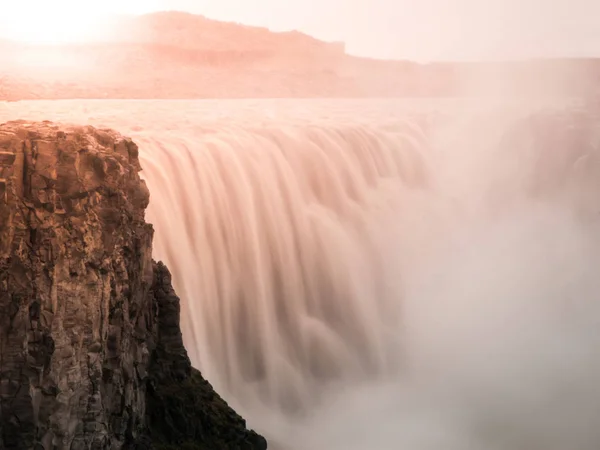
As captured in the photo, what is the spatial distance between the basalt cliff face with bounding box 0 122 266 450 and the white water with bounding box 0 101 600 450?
11.2ft

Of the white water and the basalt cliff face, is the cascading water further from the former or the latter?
the basalt cliff face

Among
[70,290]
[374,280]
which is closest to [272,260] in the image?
[374,280]

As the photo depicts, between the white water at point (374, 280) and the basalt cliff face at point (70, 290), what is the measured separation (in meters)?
3.42

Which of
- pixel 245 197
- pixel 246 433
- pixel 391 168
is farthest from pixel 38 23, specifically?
pixel 246 433

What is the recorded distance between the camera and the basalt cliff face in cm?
717

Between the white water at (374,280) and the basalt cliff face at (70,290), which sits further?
the white water at (374,280)

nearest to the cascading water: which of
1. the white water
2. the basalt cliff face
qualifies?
the white water

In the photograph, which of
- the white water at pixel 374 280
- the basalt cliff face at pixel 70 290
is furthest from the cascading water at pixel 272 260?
the basalt cliff face at pixel 70 290

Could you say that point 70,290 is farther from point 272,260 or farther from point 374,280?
point 374,280

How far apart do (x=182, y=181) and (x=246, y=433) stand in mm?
4707

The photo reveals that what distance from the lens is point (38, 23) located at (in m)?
37.8

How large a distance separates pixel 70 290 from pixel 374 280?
8.30 metres

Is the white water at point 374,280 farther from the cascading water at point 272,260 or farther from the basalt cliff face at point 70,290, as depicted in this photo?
the basalt cliff face at point 70,290

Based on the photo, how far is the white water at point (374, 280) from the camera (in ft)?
38.7
